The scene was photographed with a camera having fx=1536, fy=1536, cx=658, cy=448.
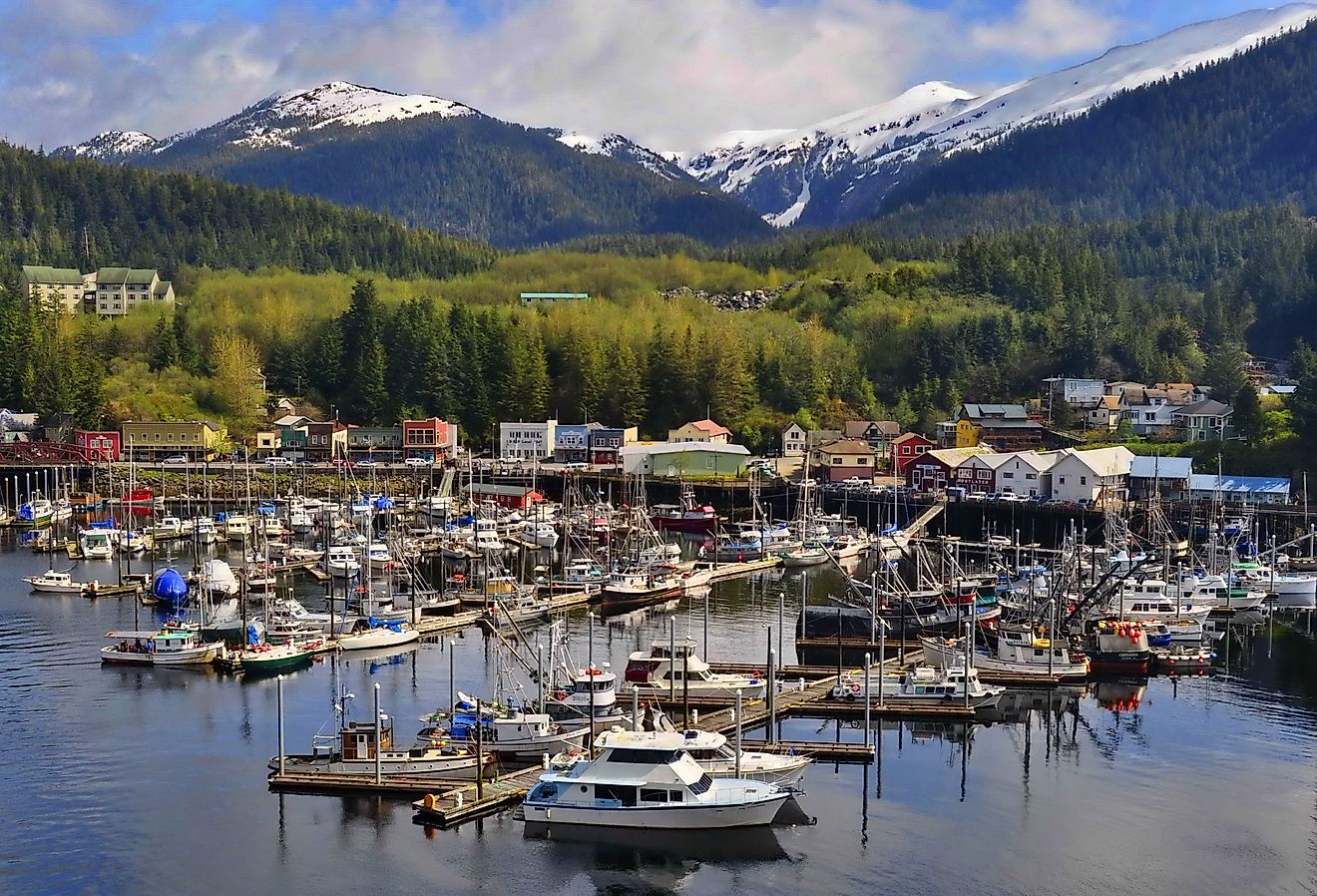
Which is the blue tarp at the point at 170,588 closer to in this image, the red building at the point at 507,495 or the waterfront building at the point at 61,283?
the red building at the point at 507,495

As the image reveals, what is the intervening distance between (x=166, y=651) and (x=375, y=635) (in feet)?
17.9

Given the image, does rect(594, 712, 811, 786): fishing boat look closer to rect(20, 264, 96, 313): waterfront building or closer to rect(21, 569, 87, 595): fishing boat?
rect(21, 569, 87, 595): fishing boat

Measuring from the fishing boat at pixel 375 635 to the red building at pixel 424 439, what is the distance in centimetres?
4658

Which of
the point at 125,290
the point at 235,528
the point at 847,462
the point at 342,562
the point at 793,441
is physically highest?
the point at 125,290

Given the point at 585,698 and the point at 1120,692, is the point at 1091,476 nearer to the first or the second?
the point at 1120,692

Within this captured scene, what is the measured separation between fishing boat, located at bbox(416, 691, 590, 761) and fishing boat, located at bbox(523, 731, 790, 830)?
296 centimetres

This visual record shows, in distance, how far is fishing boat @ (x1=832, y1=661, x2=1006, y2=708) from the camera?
113 feet

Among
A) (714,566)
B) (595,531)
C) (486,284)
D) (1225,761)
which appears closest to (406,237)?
(486,284)

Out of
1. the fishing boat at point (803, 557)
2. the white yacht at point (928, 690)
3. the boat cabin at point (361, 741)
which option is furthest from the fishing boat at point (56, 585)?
the white yacht at point (928, 690)

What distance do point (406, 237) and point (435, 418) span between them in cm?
5237

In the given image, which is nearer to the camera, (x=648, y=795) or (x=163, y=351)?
(x=648, y=795)

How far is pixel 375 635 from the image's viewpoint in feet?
138

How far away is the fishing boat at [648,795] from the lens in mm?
26156

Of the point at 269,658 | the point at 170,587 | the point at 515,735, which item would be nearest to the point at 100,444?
the point at 170,587
